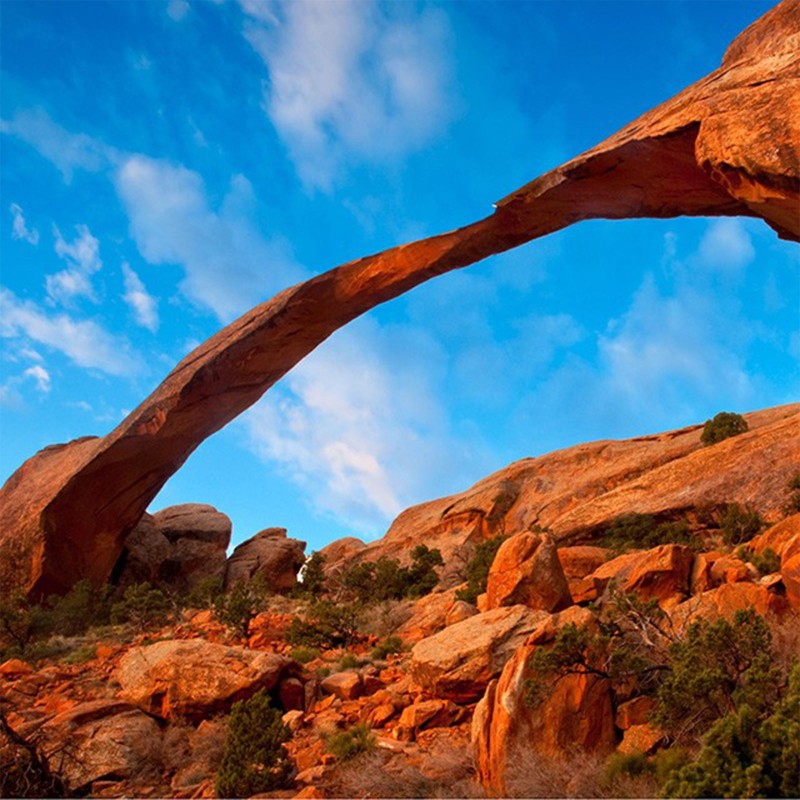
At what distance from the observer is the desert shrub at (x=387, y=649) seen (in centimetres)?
1199

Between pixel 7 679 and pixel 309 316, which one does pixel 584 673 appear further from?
pixel 309 316

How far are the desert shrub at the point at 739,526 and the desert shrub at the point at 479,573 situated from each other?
19.7 ft

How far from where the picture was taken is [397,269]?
19109 millimetres

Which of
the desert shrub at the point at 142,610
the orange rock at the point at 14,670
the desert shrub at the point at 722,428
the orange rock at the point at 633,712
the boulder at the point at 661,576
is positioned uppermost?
the desert shrub at the point at 722,428

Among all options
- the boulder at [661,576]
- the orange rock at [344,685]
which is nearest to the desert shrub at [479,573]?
the boulder at [661,576]

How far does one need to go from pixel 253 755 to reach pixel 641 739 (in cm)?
431

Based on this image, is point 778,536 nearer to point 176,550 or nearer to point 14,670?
point 14,670

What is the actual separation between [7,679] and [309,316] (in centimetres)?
1279

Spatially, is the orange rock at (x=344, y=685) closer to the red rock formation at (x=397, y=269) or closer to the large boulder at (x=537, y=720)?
the large boulder at (x=537, y=720)

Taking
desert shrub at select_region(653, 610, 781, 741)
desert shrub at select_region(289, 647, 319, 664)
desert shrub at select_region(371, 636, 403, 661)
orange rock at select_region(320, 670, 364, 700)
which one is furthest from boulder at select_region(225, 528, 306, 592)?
desert shrub at select_region(653, 610, 781, 741)

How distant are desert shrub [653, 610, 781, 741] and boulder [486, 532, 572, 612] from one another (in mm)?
4472

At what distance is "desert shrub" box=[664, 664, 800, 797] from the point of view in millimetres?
4578

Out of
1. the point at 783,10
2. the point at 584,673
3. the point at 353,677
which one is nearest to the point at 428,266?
the point at 783,10

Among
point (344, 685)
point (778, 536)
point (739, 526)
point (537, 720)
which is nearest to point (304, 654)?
point (344, 685)
